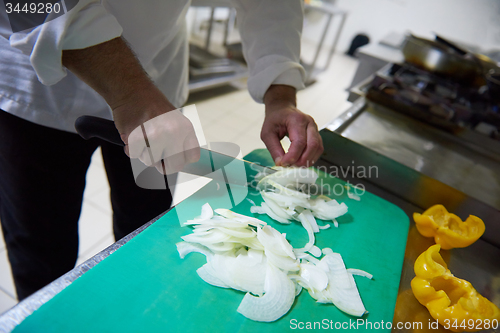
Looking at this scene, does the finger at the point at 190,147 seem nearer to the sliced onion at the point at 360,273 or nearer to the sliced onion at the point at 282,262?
the sliced onion at the point at 282,262

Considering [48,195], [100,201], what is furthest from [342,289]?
[100,201]

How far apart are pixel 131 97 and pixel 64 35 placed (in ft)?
0.46

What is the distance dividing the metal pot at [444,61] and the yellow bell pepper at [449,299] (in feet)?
4.42

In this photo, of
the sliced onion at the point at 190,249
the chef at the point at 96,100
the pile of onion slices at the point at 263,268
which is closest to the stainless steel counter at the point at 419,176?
the pile of onion slices at the point at 263,268

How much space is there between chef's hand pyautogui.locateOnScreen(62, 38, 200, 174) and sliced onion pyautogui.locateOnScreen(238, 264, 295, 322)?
314mm

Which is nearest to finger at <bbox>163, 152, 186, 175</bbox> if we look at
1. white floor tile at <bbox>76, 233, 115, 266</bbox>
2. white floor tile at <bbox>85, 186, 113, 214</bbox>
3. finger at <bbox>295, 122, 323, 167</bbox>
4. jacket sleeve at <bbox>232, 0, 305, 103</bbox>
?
finger at <bbox>295, 122, 323, 167</bbox>

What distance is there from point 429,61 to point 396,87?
46 cm

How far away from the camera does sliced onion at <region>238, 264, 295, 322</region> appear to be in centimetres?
56

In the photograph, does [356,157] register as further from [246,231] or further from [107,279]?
[107,279]

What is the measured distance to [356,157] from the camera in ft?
3.20

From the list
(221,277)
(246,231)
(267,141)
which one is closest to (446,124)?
(267,141)

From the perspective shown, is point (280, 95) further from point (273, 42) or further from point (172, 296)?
point (172, 296)

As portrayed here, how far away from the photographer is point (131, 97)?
57 centimetres

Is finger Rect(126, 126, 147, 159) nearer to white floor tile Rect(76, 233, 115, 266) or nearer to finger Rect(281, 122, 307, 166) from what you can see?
finger Rect(281, 122, 307, 166)
